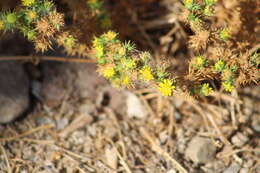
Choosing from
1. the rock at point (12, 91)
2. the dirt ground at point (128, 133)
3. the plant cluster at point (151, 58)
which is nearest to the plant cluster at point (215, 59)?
the plant cluster at point (151, 58)

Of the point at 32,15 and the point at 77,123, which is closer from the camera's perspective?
the point at 32,15

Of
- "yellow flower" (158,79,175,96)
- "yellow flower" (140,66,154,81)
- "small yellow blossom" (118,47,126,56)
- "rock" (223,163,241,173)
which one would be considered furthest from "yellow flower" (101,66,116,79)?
"rock" (223,163,241,173)

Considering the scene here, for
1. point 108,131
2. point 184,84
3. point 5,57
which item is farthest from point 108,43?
point 5,57

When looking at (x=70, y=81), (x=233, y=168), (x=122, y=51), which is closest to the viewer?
(x=122, y=51)

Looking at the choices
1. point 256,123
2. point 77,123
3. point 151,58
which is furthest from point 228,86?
point 77,123

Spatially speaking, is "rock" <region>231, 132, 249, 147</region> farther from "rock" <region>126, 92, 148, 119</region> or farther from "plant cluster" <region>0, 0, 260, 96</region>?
"rock" <region>126, 92, 148, 119</region>

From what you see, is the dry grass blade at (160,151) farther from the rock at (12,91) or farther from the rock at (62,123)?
the rock at (12,91)

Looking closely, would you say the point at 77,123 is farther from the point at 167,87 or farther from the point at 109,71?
the point at 167,87
